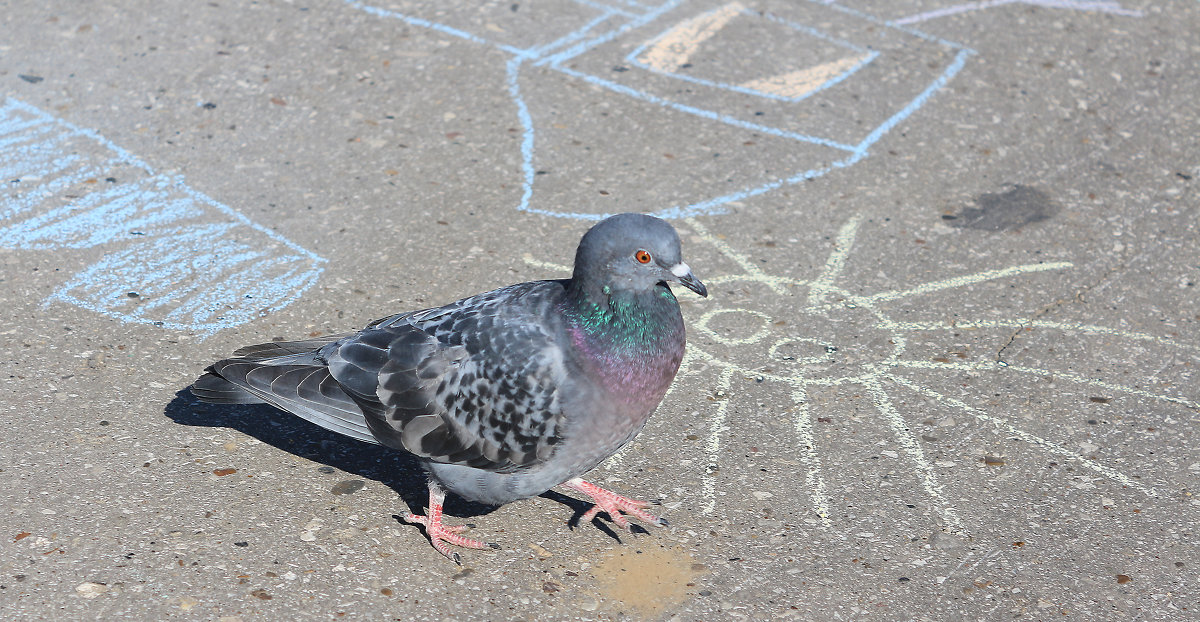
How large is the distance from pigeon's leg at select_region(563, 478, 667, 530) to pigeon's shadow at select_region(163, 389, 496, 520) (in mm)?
354

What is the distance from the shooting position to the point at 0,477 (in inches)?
139

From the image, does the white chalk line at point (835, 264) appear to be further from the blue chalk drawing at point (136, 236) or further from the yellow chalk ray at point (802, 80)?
the blue chalk drawing at point (136, 236)

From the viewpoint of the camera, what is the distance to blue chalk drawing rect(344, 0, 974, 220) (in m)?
5.54

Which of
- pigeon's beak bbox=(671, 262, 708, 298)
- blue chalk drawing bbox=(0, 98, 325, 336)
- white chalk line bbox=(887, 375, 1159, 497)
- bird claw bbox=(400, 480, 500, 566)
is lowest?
white chalk line bbox=(887, 375, 1159, 497)

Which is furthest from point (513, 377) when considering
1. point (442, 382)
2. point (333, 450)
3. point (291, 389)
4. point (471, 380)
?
point (333, 450)

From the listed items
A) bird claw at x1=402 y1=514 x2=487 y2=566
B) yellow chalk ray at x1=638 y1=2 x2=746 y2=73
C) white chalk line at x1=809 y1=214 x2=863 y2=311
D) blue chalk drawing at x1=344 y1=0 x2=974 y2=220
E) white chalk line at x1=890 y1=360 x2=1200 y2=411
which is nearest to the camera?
bird claw at x1=402 y1=514 x2=487 y2=566

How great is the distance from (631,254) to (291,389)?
3.98 feet

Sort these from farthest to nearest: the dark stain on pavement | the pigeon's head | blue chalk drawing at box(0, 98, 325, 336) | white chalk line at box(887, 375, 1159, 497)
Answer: the dark stain on pavement, blue chalk drawing at box(0, 98, 325, 336), white chalk line at box(887, 375, 1159, 497), the pigeon's head

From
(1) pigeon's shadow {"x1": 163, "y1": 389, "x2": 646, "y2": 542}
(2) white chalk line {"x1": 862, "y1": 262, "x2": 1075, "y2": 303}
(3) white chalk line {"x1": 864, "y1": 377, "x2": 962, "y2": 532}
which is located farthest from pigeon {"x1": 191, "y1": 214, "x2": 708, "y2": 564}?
(2) white chalk line {"x1": 862, "y1": 262, "x2": 1075, "y2": 303}

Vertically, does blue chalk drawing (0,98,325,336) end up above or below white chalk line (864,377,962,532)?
above

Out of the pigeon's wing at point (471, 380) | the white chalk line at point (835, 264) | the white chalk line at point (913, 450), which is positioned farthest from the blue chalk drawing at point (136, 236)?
the white chalk line at point (913, 450)

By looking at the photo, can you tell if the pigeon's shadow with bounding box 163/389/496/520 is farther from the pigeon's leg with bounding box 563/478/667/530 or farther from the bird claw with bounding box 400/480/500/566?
the pigeon's leg with bounding box 563/478/667/530

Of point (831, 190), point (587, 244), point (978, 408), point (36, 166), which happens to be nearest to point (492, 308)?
point (587, 244)

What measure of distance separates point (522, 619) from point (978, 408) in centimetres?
202
